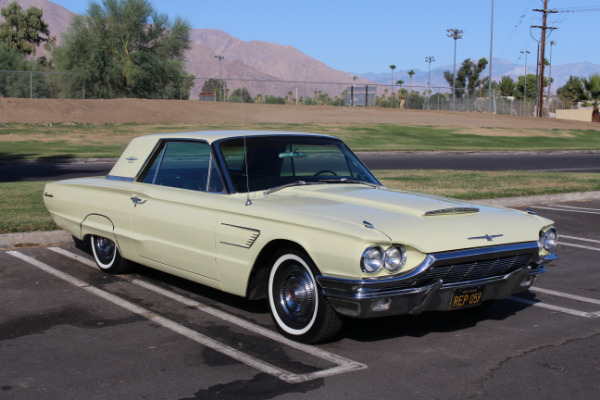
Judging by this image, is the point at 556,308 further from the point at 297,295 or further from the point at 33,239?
the point at 33,239

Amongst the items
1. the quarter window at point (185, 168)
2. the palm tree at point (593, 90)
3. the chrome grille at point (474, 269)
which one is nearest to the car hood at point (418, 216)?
the chrome grille at point (474, 269)

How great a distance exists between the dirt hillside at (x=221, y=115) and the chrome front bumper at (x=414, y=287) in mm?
32799

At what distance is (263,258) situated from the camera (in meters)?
5.27

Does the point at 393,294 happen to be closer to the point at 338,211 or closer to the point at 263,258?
the point at 338,211

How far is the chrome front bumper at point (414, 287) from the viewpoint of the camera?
454 centimetres

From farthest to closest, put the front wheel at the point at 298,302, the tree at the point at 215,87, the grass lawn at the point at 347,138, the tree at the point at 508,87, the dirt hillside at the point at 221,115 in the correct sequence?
the tree at the point at 508,87 < the tree at the point at 215,87 < the dirt hillside at the point at 221,115 < the grass lawn at the point at 347,138 < the front wheel at the point at 298,302

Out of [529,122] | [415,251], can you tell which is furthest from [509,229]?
[529,122]

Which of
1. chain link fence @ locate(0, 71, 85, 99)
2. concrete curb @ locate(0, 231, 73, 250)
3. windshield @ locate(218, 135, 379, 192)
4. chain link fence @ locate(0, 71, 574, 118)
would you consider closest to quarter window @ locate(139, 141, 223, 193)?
windshield @ locate(218, 135, 379, 192)

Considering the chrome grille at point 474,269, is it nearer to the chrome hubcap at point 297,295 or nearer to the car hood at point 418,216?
the car hood at point 418,216

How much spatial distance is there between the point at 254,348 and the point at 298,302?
461mm

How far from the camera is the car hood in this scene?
186 inches

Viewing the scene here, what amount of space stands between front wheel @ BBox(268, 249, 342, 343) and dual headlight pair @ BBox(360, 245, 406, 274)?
0.45 m

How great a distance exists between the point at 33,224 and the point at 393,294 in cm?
600

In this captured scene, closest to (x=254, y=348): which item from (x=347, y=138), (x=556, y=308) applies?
(x=556, y=308)
